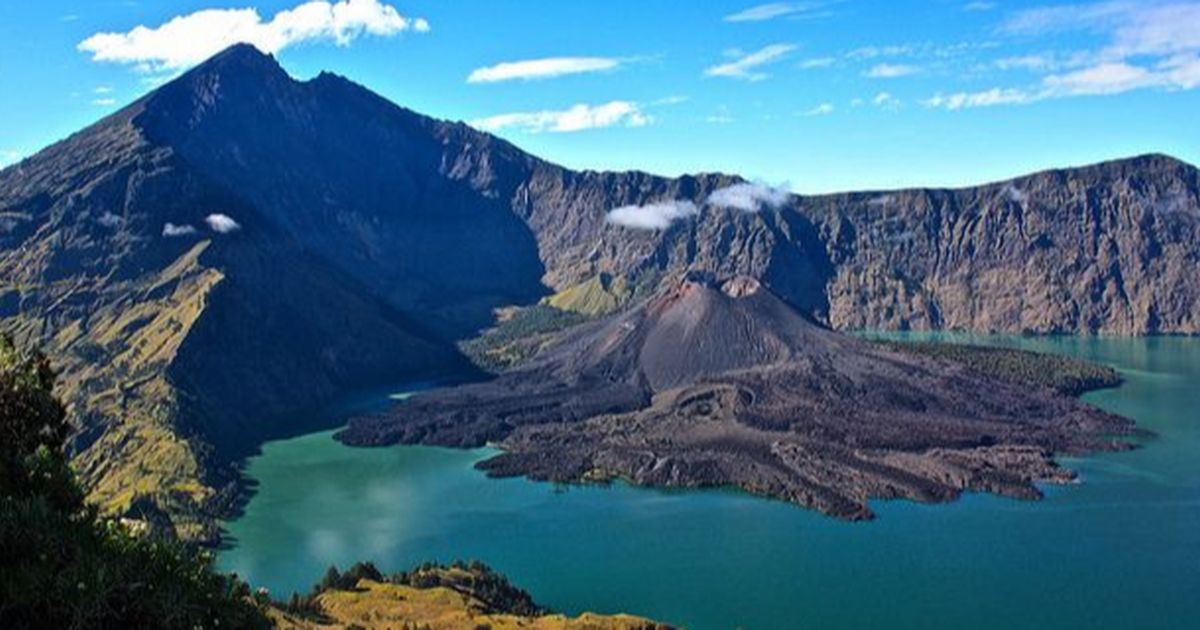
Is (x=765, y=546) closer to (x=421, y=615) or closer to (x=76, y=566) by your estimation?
(x=421, y=615)

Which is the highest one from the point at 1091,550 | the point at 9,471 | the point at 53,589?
the point at 9,471

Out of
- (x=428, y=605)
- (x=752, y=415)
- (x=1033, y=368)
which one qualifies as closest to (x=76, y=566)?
(x=428, y=605)

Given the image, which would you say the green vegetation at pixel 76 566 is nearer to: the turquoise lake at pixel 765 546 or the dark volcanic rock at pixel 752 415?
the turquoise lake at pixel 765 546

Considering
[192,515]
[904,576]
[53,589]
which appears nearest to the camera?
[53,589]

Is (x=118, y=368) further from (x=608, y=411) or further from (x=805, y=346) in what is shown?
(x=805, y=346)

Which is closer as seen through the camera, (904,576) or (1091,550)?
(904,576)

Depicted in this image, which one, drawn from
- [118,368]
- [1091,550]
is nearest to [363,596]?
Result: [1091,550]

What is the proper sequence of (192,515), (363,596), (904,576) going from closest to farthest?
(363,596)
(904,576)
(192,515)
